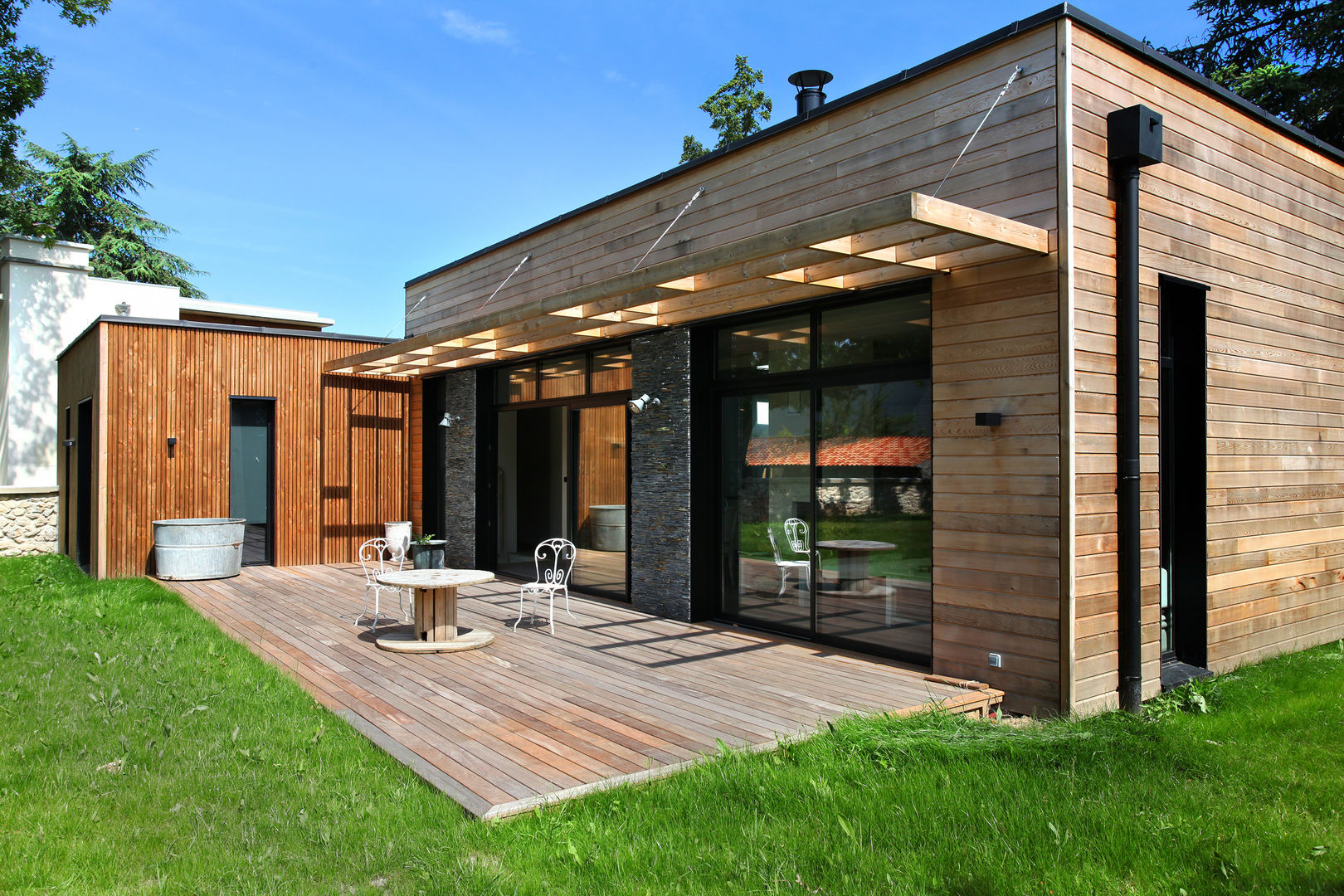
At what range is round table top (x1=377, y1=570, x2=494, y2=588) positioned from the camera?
6109 mm

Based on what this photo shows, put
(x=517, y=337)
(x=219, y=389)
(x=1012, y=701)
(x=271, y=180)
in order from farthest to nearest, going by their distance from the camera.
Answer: (x=271, y=180)
(x=219, y=389)
(x=517, y=337)
(x=1012, y=701)

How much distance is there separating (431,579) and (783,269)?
3.53 m

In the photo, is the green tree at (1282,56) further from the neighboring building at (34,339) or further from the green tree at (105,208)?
the green tree at (105,208)

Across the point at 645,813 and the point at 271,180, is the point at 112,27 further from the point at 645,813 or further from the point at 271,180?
the point at 645,813

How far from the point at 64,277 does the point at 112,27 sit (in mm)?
4722

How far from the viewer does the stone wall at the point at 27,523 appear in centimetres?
1298

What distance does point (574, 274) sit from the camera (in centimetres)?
880

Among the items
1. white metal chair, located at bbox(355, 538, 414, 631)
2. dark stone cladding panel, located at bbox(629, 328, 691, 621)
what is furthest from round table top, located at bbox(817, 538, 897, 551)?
white metal chair, located at bbox(355, 538, 414, 631)

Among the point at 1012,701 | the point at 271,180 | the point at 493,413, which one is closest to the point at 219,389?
the point at 493,413

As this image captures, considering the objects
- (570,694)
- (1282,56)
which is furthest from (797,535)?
(1282,56)

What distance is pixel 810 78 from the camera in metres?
7.21

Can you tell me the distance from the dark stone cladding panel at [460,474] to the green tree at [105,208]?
1873 cm

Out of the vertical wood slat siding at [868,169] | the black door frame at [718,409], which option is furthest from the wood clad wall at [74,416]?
the black door frame at [718,409]

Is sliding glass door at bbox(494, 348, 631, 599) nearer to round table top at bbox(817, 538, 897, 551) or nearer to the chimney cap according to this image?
round table top at bbox(817, 538, 897, 551)
